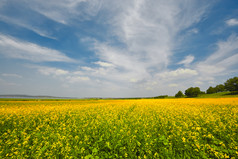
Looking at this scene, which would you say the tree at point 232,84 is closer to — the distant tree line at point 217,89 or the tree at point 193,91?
the distant tree line at point 217,89

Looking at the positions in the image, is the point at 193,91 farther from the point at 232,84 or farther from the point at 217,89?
the point at 217,89

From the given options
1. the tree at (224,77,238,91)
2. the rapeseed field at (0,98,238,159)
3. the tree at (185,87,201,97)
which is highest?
the tree at (224,77,238,91)

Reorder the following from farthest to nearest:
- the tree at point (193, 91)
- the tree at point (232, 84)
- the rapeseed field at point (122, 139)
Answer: the tree at point (193, 91) → the tree at point (232, 84) → the rapeseed field at point (122, 139)

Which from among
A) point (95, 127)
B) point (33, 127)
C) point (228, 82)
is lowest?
point (33, 127)

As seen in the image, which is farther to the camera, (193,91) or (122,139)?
(193,91)

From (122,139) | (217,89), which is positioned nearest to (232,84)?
(217,89)

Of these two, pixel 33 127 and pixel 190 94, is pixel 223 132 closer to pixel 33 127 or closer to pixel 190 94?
pixel 33 127

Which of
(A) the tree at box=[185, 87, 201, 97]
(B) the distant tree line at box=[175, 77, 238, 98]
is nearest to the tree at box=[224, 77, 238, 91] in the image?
(B) the distant tree line at box=[175, 77, 238, 98]

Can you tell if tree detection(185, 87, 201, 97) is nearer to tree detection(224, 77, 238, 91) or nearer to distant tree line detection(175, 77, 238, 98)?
distant tree line detection(175, 77, 238, 98)

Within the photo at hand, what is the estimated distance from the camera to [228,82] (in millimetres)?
69438

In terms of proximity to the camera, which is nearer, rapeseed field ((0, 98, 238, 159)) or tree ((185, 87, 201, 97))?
rapeseed field ((0, 98, 238, 159))

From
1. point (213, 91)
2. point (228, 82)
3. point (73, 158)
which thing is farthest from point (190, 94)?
point (73, 158)

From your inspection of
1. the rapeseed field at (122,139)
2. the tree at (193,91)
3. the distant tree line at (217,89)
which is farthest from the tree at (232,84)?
the rapeseed field at (122,139)

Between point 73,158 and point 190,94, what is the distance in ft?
309
